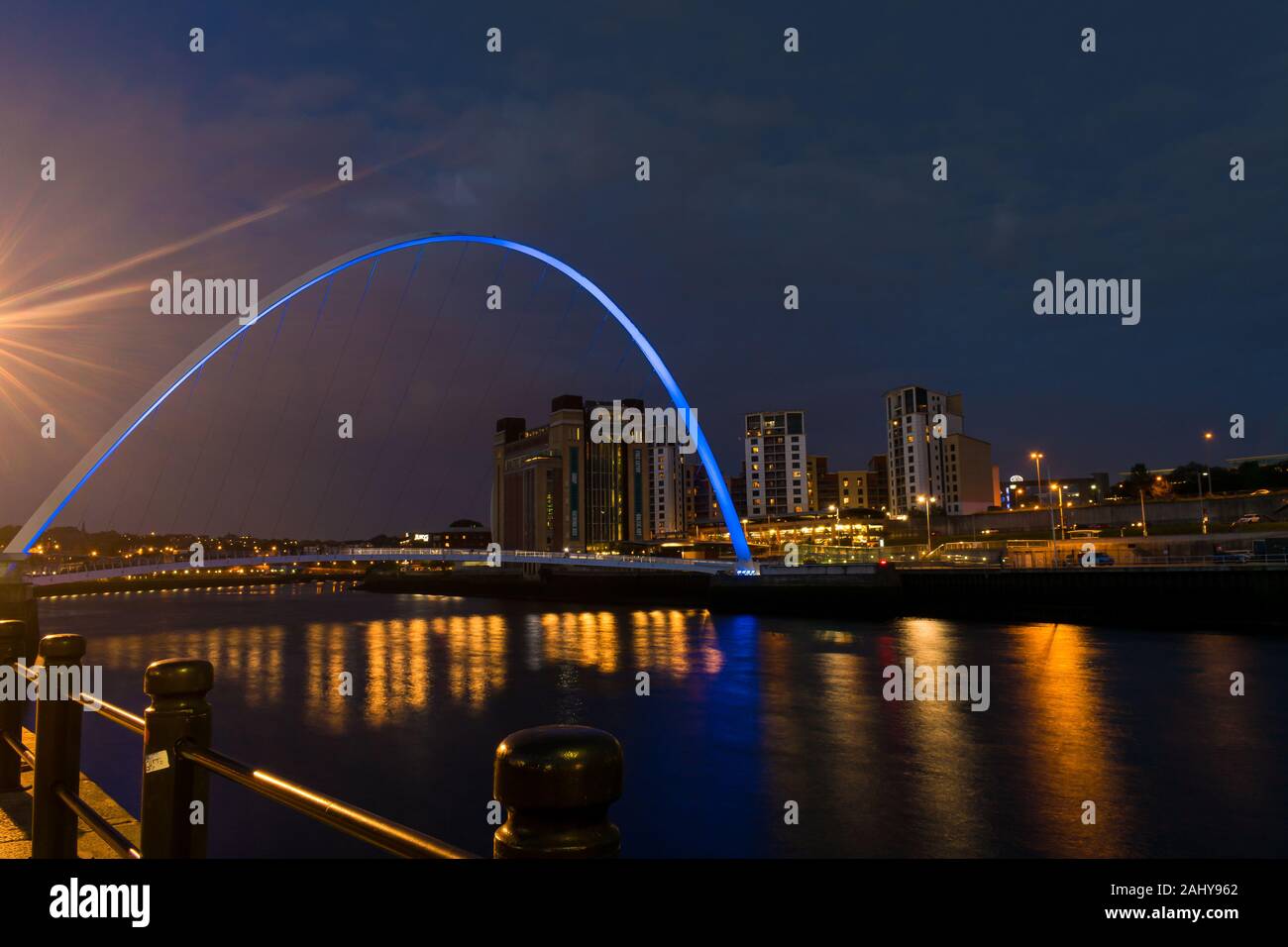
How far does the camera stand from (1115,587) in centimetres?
4044

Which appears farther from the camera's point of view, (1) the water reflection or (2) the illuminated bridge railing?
(2) the illuminated bridge railing

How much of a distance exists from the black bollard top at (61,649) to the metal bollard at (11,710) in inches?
30.3

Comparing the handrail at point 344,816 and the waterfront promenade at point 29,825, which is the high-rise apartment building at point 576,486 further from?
the handrail at point 344,816

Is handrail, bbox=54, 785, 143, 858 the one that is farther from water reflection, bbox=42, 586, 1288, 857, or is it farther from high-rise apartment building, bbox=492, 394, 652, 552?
high-rise apartment building, bbox=492, 394, 652, 552

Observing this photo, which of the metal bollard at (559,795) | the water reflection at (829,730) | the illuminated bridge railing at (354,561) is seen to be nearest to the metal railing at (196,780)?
the metal bollard at (559,795)

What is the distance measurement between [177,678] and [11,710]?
3.02 m

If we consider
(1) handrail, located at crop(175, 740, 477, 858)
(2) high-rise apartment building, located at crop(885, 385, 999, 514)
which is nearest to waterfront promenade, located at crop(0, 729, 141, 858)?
(1) handrail, located at crop(175, 740, 477, 858)

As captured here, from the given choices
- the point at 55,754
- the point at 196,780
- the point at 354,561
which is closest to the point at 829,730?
the point at 55,754

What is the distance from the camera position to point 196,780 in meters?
2.56

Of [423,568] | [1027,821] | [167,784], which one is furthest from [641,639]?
[423,568]

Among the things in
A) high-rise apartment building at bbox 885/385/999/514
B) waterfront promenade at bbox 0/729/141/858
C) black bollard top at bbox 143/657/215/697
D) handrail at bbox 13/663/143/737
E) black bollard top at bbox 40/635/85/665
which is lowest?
waterfront promenade at bbox 0/729/141/858

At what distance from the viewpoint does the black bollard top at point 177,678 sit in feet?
8.26

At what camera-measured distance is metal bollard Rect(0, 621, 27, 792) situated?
4.57 meters
